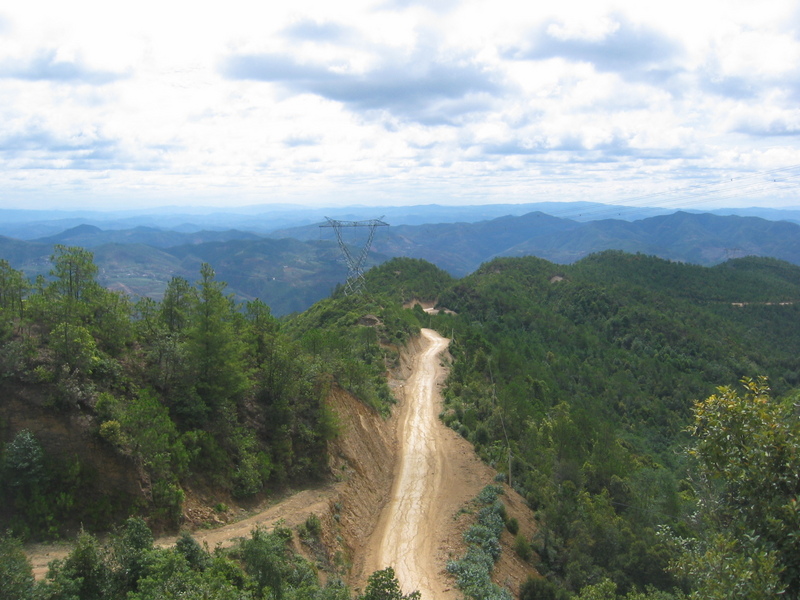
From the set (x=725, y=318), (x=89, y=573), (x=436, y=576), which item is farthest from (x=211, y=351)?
(x=725, y=318)

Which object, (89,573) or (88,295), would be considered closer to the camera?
(89,573)

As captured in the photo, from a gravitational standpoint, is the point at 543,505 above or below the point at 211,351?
below

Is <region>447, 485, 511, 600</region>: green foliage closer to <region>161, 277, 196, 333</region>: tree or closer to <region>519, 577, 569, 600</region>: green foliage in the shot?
<region>519, 577, 569, 600</region>: green foliage

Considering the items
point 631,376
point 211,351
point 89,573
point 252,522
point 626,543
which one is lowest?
point 631,376

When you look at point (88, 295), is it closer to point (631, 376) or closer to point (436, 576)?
point (436, 576)

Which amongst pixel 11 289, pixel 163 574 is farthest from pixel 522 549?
pixel 11 289

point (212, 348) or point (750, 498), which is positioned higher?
point (212, 348)

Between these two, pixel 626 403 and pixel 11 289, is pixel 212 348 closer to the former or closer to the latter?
pixel 11 289
